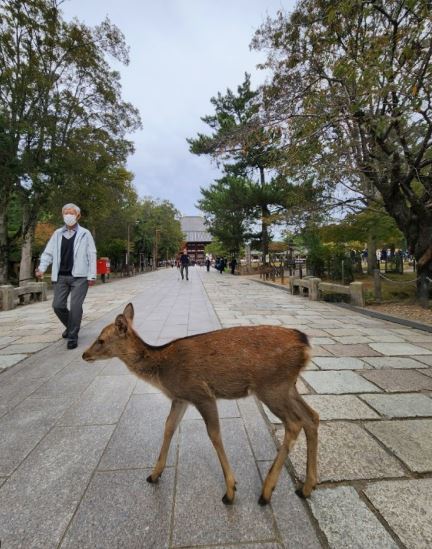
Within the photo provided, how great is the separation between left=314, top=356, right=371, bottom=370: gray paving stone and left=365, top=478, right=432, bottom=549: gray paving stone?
2125mm

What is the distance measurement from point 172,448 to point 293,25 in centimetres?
968

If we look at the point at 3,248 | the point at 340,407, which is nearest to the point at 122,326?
the point at 340,407

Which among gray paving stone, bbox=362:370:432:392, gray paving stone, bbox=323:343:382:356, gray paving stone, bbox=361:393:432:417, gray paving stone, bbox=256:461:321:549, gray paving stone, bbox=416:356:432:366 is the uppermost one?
gray paving stone, bbox=256:461:321:549

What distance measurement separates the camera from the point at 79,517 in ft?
5.42

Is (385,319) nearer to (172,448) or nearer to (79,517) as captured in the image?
(172,448)

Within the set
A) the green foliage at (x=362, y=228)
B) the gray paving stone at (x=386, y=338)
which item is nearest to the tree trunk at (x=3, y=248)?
the green foliage at (x=362, y=228)

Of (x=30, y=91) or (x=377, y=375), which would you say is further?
(x=30, y=91)

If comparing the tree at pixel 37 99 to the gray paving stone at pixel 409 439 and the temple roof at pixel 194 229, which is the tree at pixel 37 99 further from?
the temple roof at pixel 194 229

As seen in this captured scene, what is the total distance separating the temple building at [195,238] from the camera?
99562 mm

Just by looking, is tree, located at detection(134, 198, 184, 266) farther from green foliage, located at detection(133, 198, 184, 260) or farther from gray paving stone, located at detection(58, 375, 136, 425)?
gray paving stone, located at detection(58, 375, 136, 425)

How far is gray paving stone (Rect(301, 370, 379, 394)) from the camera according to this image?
3.28 m

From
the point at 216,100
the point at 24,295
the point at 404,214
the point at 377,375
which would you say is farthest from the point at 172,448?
the point at 216,100

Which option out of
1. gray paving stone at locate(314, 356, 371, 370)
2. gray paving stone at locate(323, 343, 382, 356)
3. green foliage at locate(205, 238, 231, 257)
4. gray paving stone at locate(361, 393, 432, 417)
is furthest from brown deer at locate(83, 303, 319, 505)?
green foliage at locate(205, 238, 231, 257)

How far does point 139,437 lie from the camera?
7.95ft
